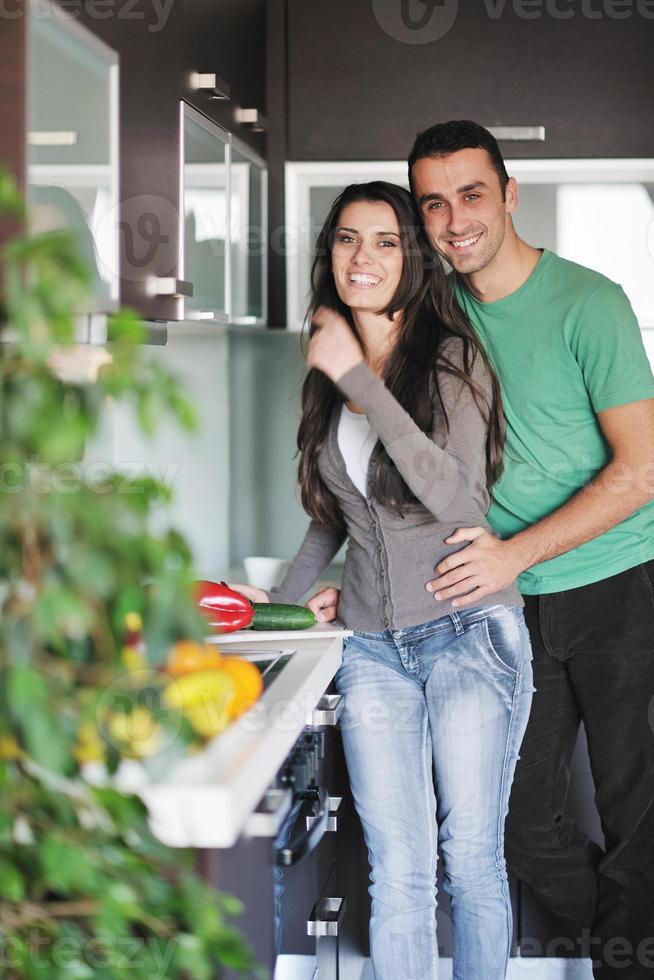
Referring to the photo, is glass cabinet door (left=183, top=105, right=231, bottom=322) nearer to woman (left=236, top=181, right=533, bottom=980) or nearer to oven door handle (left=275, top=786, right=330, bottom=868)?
woman (left=236, top=181, right=533, bottom=980)

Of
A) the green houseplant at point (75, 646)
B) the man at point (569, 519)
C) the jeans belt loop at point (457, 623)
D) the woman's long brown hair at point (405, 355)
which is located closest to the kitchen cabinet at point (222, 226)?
the woman's long brown hair at point (405, 355)

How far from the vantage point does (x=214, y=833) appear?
100cm

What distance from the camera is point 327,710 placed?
1646 mm

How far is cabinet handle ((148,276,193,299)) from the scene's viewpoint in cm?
A: 174

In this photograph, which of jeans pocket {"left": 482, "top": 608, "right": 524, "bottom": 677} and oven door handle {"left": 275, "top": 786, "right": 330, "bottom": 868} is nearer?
oven door handle {"left": 275, "top": 786, "right": 330, "bottom": 868}

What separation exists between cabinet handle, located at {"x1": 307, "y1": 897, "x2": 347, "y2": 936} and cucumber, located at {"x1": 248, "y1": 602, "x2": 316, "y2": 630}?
1.34 feet

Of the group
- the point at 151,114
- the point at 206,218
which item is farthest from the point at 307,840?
the point at 206,218

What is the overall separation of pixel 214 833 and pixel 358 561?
831 mm

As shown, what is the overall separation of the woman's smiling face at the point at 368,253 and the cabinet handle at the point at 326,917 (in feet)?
2.93

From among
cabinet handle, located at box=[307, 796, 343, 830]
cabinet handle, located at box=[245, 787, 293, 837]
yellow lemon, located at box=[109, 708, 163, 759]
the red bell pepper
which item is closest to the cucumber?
the red bell pepper

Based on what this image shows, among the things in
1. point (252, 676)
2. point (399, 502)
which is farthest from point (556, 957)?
point (252, 676)

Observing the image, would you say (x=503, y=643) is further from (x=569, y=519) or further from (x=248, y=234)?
(x=248, y=234)

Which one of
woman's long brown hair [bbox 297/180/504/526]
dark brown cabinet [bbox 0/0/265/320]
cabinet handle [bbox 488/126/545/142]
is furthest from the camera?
cabinet handle [bbox 488/126/545/142]

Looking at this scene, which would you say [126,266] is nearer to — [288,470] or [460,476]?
[460,476]
